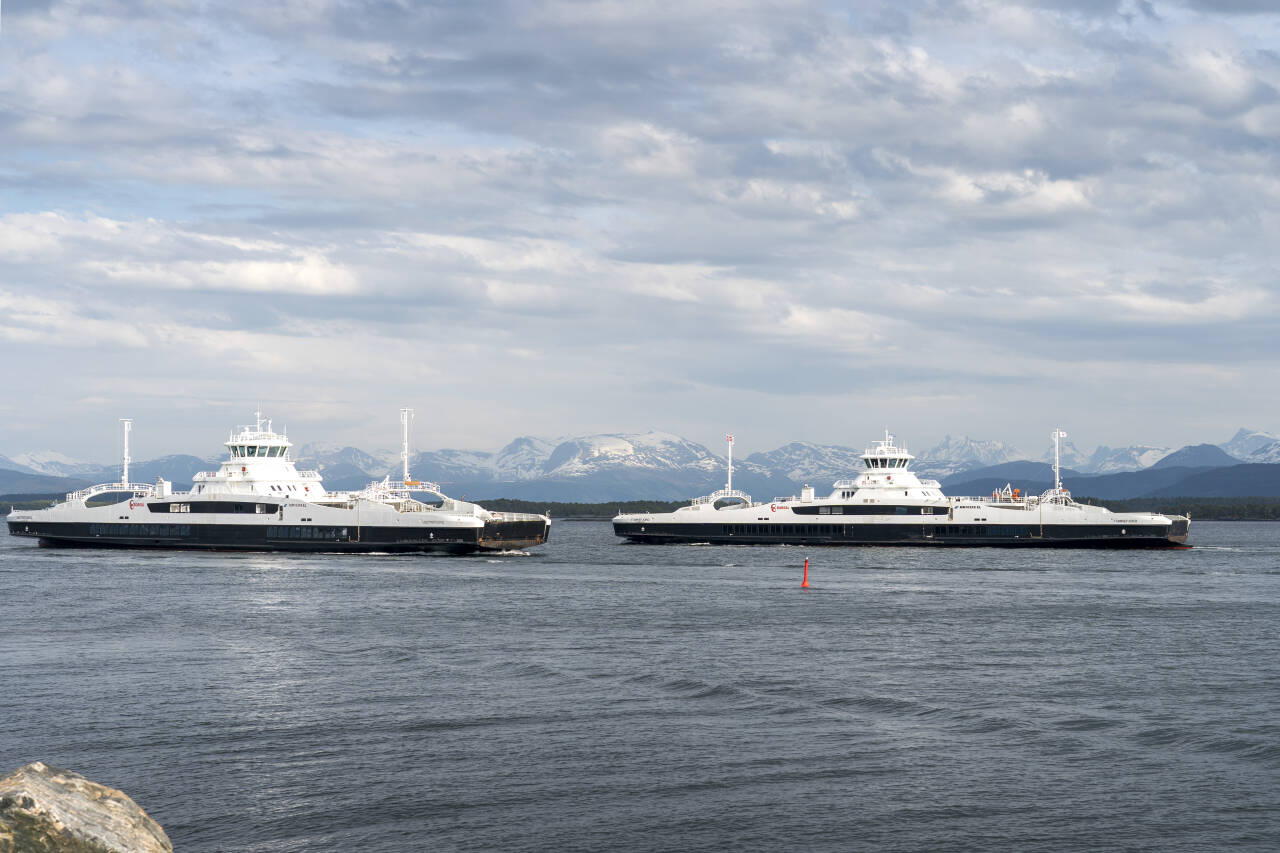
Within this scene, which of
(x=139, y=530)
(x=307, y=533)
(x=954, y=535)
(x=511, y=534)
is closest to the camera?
(x=307, y=533)

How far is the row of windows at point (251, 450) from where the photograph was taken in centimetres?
10744

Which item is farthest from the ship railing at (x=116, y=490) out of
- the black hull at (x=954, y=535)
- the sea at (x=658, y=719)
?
the black hull at (x=954, y=535)

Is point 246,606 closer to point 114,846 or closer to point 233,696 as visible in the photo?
point 233,696

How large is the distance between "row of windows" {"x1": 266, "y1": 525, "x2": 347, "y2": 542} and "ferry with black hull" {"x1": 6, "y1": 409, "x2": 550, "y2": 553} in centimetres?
9

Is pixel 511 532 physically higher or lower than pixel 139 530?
lower

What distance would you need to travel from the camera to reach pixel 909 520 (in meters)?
119

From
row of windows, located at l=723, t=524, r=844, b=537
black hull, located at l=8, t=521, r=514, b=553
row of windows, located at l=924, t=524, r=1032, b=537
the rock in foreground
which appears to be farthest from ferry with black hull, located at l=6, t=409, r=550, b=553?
the rock in foreground

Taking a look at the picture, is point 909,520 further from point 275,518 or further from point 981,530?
point 275,518

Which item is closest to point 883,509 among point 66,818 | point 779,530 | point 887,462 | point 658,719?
point 887,462

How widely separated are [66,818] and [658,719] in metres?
18.0

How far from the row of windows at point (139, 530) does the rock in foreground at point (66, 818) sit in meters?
97.1

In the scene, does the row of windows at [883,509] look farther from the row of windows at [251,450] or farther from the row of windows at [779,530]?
the row of windows at [251,450]

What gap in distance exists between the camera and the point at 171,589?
70.1 meters

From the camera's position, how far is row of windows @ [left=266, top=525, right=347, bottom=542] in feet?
340
